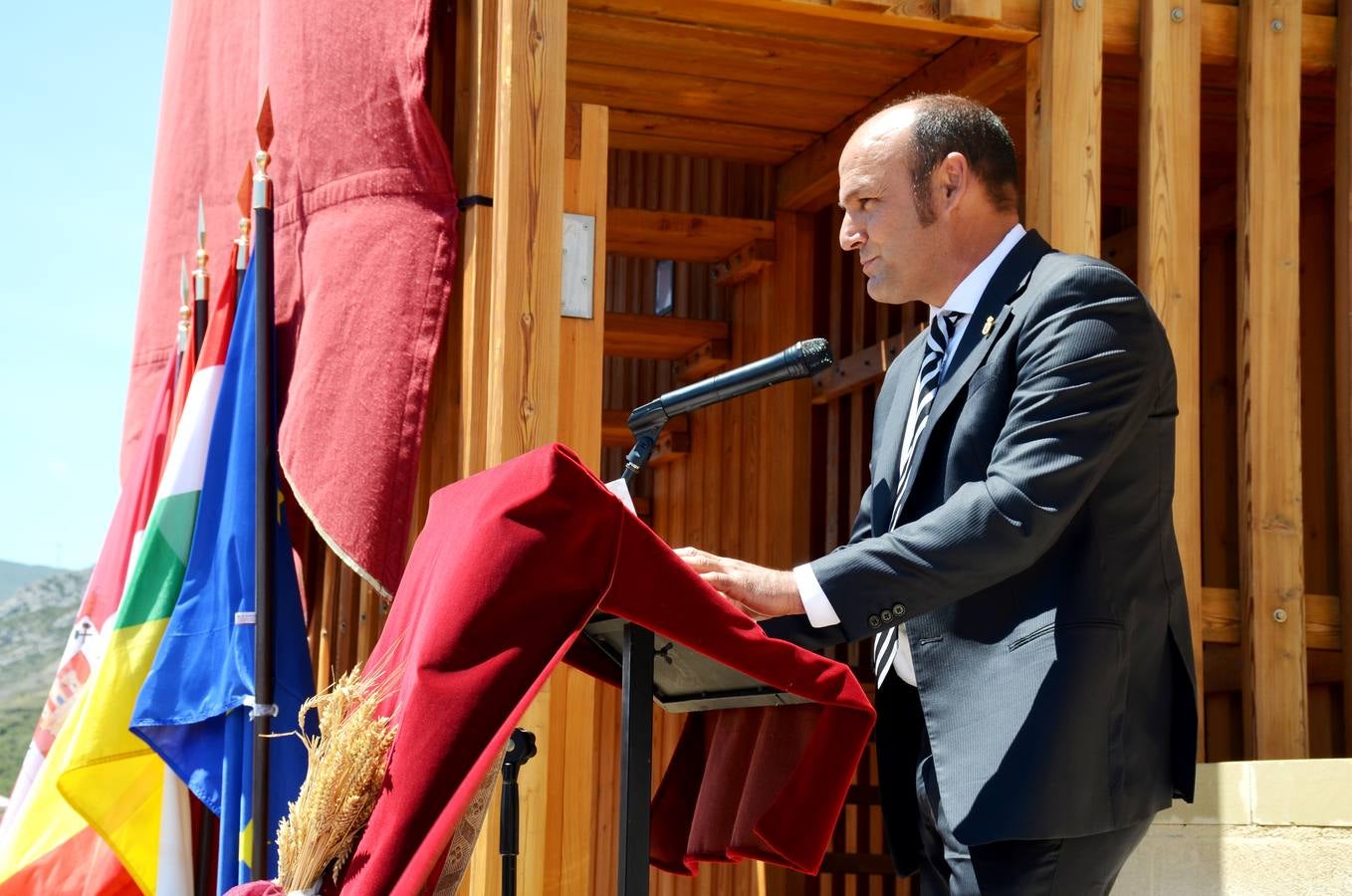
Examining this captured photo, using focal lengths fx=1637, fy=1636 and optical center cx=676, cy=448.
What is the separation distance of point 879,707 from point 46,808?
319cm

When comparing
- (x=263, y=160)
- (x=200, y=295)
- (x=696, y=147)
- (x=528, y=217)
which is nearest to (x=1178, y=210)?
(x=528, y=217)

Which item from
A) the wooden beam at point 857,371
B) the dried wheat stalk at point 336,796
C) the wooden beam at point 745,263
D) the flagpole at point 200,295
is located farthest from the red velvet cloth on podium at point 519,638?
the wooden beam at point 745,263

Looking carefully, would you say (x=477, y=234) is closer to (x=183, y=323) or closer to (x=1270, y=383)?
(x=183, y=323)

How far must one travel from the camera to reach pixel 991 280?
2609mm

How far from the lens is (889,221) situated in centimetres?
274

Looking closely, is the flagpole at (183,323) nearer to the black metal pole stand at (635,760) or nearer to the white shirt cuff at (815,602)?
the white shirt cuff at (815,602)

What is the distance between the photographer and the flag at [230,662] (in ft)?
14.6

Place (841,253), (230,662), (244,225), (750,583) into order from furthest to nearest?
(841,253) → (244,225) → (230,662) → (750,583)

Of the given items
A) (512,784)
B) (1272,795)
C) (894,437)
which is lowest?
(1272,795)

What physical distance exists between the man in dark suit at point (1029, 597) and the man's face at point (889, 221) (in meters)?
0.14

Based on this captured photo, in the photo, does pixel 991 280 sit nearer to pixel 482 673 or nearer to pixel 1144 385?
pixel 1144 385

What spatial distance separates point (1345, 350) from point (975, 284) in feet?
7.22

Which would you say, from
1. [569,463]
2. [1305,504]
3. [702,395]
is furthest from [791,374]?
[1305,504]

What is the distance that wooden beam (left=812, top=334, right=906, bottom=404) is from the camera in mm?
5832
